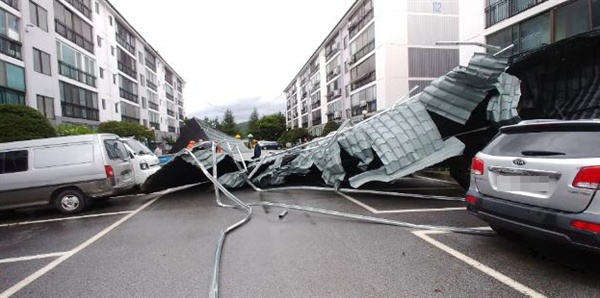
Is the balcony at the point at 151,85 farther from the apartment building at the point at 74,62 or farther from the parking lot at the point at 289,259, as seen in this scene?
the parking lot at the point at 289,259

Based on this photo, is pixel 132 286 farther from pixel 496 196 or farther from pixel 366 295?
pixel 496 196

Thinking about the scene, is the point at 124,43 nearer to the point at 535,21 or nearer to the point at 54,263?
the point at 535,21

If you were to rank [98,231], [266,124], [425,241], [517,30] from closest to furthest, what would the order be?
[425,241], [98,231], [517,30], [266,124]

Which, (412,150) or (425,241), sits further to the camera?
(412,150)

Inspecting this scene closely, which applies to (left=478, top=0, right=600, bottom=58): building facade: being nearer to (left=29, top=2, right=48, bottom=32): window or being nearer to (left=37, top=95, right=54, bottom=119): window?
(left=37, top=95, right=54, bottom=119): window

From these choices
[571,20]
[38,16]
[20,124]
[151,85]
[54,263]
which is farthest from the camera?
[151,85]

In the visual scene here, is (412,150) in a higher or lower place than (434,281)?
higher

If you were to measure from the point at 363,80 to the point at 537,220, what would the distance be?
3717 centimetres

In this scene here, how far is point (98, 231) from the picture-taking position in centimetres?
638

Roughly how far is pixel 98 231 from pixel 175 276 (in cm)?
318

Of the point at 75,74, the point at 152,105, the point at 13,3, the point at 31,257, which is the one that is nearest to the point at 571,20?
the point at 31,257

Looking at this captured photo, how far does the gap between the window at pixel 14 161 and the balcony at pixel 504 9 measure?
18.1 metres

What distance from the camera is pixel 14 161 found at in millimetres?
8117

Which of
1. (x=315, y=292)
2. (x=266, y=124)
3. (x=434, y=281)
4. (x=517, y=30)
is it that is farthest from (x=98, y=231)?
(x=266, y=124)
